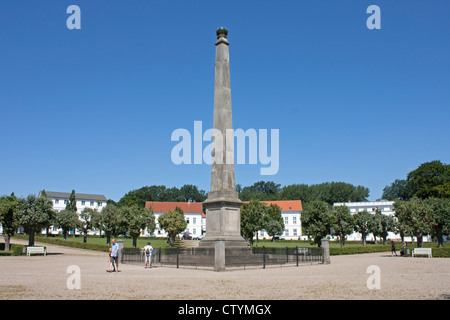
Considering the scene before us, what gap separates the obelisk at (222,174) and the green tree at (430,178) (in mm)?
64196

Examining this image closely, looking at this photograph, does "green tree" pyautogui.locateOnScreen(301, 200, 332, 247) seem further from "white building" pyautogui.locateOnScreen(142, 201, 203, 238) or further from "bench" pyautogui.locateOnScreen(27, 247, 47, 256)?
"white building" pyautogui.locateOnScreen(142, 201, 203, 238)

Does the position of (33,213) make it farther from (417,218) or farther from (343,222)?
(343,222)

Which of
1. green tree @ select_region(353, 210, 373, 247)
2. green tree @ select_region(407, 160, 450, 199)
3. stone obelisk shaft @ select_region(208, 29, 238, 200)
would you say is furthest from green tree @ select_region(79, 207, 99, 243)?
green tree @ select_region(407, 160, 450, 199)

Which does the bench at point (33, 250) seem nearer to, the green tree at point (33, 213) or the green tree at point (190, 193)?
the green tree at point (33, 213)

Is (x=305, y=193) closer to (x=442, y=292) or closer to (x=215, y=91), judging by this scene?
(x=215, y=91)

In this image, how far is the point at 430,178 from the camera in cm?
7738

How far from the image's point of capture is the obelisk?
72.4 ft

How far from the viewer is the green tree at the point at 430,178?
75375mm

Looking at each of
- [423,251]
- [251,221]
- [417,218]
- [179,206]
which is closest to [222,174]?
[423,251]

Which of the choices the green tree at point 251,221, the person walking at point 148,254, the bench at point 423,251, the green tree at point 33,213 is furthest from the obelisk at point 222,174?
the green tree at point 251,221

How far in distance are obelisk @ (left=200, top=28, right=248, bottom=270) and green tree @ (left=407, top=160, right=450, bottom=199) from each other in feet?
211

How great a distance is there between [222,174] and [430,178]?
69.8m
